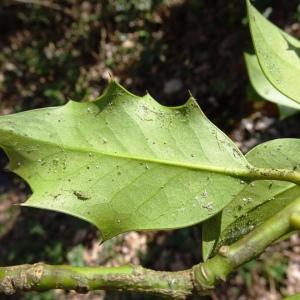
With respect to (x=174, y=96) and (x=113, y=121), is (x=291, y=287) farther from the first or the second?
(x=113, y=121)

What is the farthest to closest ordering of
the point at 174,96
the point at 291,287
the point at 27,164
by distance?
the point at 174,96, the point at 291,287, the point at 27,164

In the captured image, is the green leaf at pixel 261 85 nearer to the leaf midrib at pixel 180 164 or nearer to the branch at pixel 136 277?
the leaf midrib at pixel 180 164

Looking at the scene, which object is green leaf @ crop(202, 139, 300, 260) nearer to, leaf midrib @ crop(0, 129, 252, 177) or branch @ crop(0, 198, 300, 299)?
leaf midrib @ crop(0, 129, 252, 177)

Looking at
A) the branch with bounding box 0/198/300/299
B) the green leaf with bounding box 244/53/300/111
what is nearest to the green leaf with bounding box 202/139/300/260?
the branch with bounding box 0/198/300/299

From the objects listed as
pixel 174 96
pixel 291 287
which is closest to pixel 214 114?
pixel 174 96

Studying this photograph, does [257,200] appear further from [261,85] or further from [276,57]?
[261,85]

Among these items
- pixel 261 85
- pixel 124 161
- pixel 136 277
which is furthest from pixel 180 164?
pixel 261 85

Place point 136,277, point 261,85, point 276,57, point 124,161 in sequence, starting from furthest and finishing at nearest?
point 261,85
point 276,57
point 124,161
point 136,277
